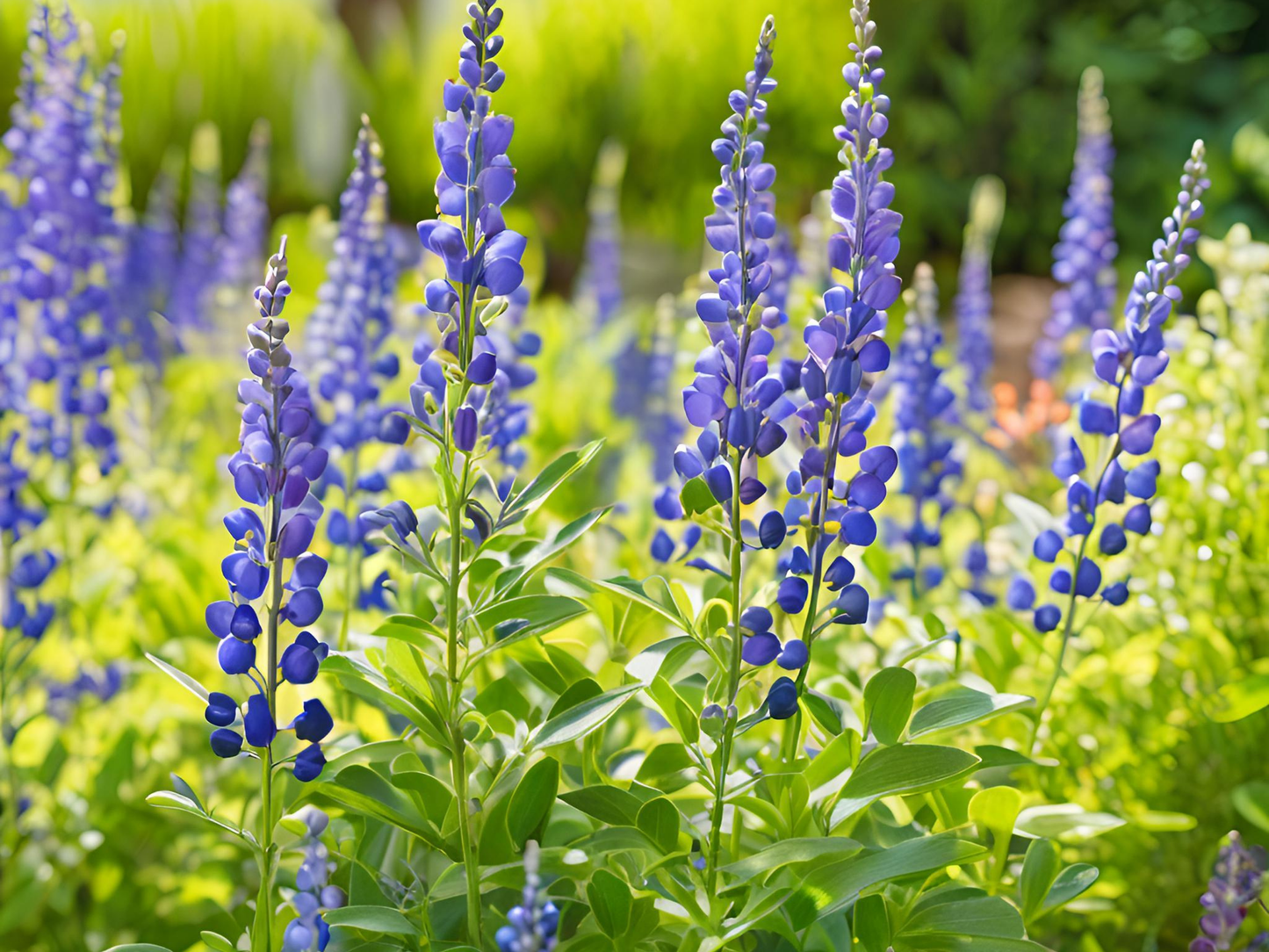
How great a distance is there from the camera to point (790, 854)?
3.58 ft

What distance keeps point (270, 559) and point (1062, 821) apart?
939 mm

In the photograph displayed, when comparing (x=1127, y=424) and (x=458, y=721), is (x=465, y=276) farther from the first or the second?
(x=1127, y=424)

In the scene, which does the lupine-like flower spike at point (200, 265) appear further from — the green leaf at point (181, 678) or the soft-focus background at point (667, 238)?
the green leaf at point (181, 678)

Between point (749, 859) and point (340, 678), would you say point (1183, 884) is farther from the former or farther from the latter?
point (340, 678)

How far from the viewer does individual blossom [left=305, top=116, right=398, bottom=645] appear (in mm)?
1855

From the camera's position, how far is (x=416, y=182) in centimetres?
750

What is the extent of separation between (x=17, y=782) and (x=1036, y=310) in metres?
5.35

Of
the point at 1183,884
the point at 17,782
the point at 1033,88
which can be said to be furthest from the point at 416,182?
the point at 1183,884

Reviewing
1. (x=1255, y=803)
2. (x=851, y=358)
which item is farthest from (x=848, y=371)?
(x=1255, y=803)

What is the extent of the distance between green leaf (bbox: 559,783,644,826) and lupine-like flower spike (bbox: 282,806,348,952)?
0.24 meters

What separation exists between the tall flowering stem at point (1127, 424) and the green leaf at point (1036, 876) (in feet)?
0.85

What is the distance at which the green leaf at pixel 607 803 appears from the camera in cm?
116

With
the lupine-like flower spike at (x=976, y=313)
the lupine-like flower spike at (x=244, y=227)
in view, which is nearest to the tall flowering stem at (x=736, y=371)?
the lupine-like flower spike at (x=976, y=313)

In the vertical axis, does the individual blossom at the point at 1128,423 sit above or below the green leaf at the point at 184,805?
above
